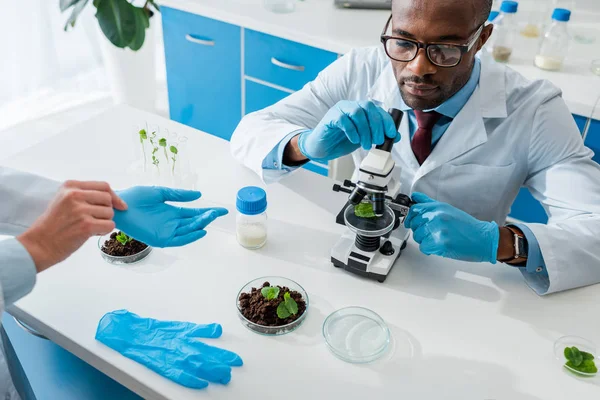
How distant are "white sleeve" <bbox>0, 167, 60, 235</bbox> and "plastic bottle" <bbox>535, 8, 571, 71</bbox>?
1982 mm

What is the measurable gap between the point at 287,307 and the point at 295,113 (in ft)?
2.75

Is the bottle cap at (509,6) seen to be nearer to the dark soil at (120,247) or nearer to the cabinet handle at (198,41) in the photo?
the cabinet handle at (198,41)

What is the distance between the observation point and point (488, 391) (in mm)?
1135

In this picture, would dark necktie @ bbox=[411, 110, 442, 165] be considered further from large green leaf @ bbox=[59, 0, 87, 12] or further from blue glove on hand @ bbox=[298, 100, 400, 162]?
large green leaf @ bbox=[59, 0, 87, 12]

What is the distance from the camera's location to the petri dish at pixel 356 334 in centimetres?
119

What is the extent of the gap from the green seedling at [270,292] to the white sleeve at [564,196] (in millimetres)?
647

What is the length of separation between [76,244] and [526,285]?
105cm

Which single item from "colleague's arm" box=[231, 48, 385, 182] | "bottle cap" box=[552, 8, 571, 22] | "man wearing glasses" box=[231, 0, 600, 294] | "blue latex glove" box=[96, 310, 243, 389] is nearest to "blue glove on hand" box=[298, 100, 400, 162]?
"man wearing glasses" box=[231, 0, 600, 294]

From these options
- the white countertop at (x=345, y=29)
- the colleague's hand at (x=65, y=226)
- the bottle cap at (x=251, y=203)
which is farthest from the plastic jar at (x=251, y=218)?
the white countertop at (x=345, y=29)

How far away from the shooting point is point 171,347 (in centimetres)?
117

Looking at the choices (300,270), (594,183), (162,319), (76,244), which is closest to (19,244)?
(76,244)

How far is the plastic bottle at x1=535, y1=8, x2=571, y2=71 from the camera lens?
2.32 meters

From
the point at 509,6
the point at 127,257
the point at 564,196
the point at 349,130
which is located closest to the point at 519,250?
the point at 564,196

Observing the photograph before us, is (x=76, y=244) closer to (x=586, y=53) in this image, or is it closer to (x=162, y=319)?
(x=162, y=319)
